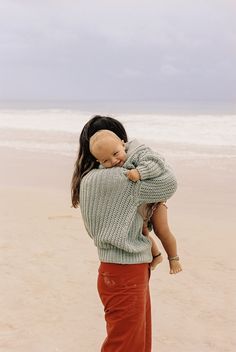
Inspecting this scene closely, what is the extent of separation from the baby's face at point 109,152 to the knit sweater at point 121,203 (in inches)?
1.2

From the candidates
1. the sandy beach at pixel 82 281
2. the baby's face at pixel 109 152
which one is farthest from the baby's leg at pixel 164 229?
the sandy beach at pixel 82 281

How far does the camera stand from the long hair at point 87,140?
223 cm

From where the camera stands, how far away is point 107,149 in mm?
2113

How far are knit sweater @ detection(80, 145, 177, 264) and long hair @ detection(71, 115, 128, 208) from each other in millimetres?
95

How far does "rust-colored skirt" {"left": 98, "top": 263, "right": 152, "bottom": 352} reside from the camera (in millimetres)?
2219

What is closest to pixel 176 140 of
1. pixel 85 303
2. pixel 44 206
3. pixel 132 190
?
pixel 44 206

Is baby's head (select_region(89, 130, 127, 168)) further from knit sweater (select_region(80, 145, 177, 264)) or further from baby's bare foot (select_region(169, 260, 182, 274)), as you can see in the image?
baby's bare foot (select_region(169, 260, 182, 274))

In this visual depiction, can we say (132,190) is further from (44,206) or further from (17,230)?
(44,206)

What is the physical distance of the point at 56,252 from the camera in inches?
198

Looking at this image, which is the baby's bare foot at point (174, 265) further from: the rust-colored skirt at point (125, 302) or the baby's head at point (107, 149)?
the baby's head at point (107, 149)

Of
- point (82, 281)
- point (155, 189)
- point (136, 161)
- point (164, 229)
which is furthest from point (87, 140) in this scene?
point (82, 281)

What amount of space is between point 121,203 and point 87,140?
323mm

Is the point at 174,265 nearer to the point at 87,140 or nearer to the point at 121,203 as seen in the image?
the point at 121,203

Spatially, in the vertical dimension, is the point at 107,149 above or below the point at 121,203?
above
